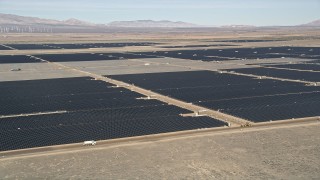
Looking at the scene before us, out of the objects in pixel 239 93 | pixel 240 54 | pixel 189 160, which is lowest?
pixel 189 160

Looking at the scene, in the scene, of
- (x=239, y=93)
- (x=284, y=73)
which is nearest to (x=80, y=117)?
(x=239, y=93)

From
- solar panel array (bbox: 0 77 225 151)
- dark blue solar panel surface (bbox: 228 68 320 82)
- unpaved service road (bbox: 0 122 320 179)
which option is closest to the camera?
unpaved service road (bbox: 0 122 320 179)

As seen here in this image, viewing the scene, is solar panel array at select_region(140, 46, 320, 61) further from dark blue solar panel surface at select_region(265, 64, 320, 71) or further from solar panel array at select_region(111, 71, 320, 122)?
solar panel array at select_region(111, 71, 320, 122)

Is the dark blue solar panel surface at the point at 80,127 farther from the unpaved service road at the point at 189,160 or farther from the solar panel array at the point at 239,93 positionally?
the solar panel array at the point at 239,93

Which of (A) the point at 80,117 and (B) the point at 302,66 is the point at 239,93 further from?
(B) the point at 302,66

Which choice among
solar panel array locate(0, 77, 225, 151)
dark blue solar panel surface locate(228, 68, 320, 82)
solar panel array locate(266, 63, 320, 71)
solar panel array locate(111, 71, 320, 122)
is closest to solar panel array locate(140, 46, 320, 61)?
solar panel array locate(266, 63, 320, 71)

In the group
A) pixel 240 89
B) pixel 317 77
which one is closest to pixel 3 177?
pixel 240 89

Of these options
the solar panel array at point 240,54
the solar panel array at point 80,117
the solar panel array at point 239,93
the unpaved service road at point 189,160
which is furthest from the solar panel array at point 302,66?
the unpaved service road at point 189,160
